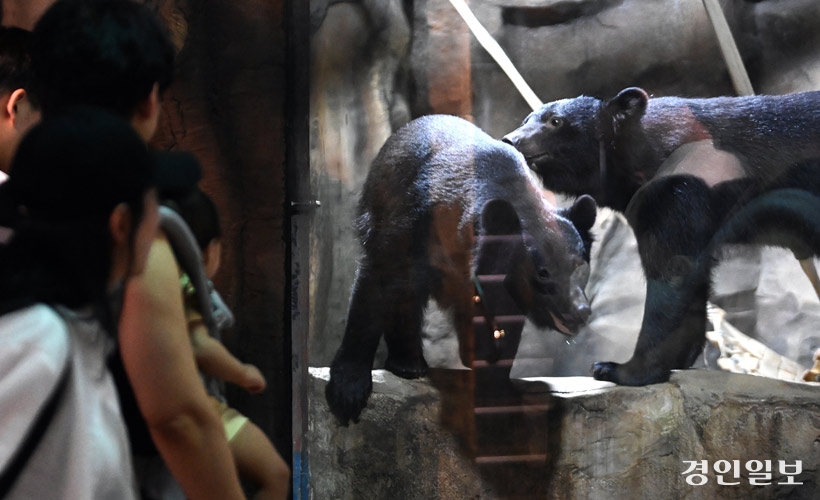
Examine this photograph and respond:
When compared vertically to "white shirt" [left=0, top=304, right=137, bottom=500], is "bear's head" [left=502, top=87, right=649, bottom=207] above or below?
above

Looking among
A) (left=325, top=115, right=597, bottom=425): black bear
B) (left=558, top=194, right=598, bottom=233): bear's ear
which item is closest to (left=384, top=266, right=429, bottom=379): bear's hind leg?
(left=325, top=115, right=597, bottom=425): black bear

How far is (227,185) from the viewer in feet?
5.16

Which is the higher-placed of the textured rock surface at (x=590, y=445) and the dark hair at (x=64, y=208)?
the dark hair at (x=64, y=208)

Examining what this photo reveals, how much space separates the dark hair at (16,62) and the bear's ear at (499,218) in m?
1.00

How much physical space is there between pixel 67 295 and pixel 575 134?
129cm

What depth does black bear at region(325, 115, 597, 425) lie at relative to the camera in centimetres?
178

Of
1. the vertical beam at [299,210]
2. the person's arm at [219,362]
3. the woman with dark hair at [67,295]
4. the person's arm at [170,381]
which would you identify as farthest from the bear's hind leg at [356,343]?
the woman with dark hair at [67,295]

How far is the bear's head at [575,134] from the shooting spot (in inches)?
73.8

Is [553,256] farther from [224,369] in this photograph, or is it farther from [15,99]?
[15,99]

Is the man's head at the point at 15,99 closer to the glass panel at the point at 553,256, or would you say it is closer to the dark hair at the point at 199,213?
the dark hair at the point at 199,213

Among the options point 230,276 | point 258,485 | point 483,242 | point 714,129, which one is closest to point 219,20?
point 230,276

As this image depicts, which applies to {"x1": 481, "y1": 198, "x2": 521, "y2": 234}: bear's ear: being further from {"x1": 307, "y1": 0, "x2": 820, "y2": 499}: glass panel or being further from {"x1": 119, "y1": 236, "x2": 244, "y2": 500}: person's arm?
{"x1": 119, "y1": 236, "x2": 244, "y2": 500}: person's arm

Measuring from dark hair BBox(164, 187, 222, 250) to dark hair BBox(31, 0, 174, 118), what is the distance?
0.56ft

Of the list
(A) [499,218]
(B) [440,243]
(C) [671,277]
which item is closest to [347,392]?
(B) [440,243]
